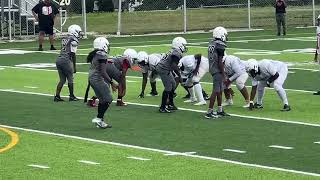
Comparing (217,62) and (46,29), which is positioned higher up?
(46,29)

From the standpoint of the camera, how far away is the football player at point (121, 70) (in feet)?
59.4

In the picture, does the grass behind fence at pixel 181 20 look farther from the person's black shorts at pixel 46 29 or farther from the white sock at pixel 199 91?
the white sock at pixel 199 91

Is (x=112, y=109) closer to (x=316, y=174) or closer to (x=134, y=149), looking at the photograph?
(x=134, y=149)

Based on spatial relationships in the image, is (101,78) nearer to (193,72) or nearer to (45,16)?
(193,72)

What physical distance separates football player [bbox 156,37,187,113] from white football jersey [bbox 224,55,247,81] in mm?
983

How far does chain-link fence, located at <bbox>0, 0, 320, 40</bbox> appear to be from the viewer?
131ft

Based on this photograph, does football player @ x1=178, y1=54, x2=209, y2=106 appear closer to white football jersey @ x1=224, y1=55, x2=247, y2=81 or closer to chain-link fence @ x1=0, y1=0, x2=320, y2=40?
white football jersey @ x1=224, y1=55, x2=247, y2=81

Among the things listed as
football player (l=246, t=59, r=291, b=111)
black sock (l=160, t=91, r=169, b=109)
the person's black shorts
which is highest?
the person's black shorts

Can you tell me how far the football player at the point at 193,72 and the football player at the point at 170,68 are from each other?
0.86 m

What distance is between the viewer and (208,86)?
21.6 m

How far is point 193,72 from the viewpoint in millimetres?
18266

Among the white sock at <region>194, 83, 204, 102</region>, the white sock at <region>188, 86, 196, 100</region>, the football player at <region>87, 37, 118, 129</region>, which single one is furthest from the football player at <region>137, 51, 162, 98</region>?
the football player at <region>87, 37, 118, 129</region>

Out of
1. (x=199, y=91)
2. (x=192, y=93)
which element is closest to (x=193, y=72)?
(x=199, y=91)

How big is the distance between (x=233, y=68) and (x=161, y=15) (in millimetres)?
28398
